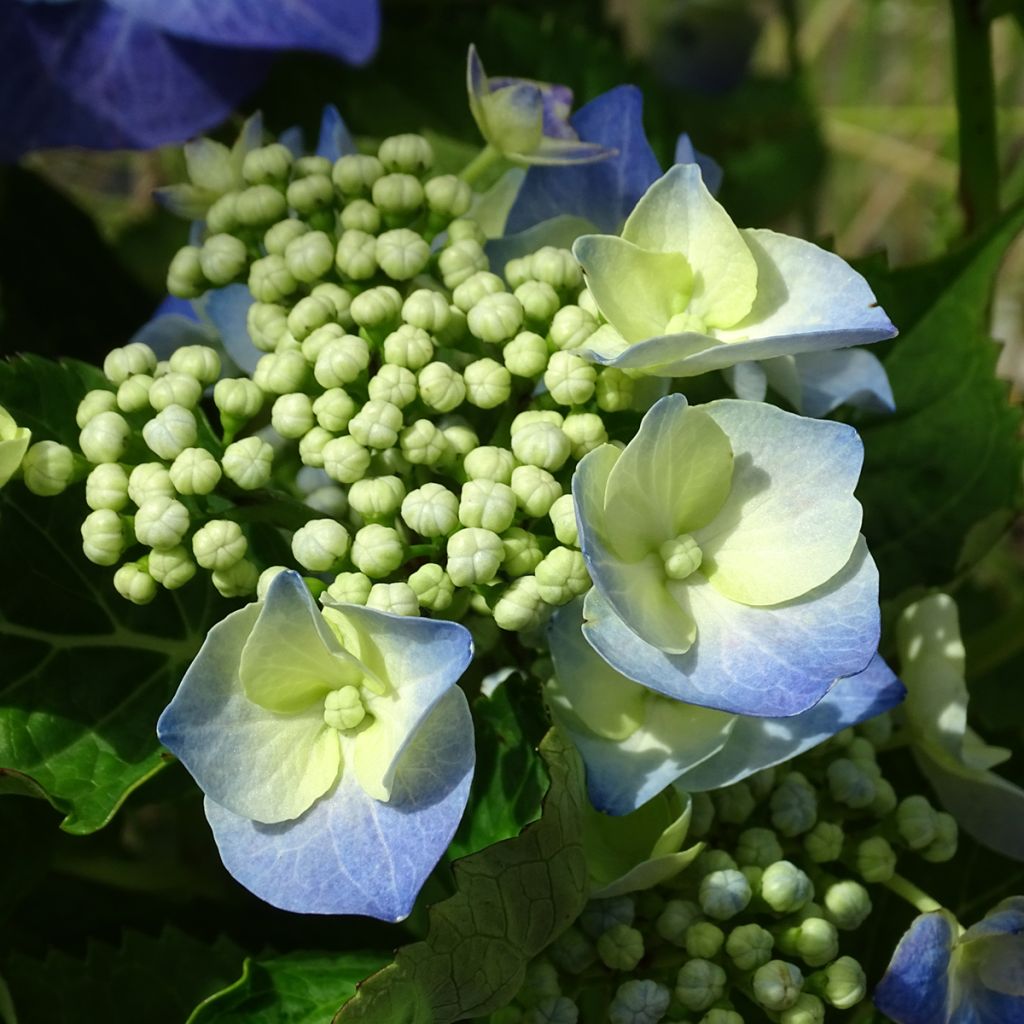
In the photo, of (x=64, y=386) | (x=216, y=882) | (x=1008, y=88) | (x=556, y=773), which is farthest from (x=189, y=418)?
(x=1008, y=88)

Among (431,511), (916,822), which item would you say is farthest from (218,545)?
(916,822)

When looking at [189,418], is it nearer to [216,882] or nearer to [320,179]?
[320,179]

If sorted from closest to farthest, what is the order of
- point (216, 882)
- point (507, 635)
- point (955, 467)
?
1. point (507, 635)
2. point (955, 467)
3. point (216, 882)

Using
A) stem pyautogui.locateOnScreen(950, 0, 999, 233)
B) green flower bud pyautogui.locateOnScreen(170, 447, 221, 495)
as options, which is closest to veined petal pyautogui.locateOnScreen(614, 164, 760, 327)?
green flower bud pyautogui.locateOnScreen(170, 447, 221, 495)

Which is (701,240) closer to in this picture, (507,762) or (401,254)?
(401,254)

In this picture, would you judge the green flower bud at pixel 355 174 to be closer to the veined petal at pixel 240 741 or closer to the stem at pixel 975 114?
the veined petal at pixel 240 741

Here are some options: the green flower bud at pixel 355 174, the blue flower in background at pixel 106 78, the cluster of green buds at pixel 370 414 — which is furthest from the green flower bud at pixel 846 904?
the blue flower in background at pixel 106 78
